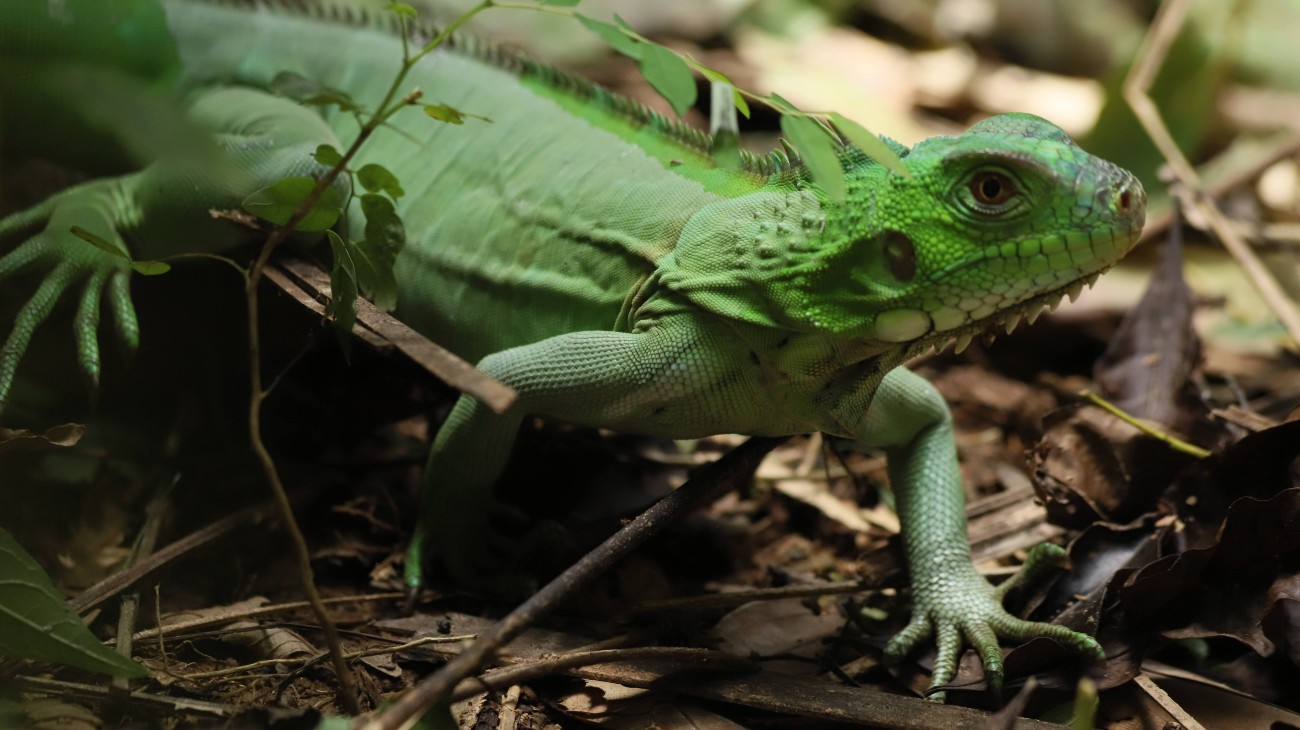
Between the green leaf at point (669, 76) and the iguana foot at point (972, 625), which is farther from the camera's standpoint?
the iguana foot at point (972, 625)

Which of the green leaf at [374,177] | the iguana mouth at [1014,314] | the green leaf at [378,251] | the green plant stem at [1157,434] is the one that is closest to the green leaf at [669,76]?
the green leaf at [374,177]

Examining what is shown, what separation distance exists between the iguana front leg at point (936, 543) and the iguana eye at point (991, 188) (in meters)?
1.02

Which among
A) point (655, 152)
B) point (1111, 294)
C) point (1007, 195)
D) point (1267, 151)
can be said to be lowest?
point (655, 152)

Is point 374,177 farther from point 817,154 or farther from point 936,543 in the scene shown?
point 936,543

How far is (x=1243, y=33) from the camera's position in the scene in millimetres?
7355

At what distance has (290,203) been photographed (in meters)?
3.07

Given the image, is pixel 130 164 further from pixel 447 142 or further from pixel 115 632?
pixel 115 632

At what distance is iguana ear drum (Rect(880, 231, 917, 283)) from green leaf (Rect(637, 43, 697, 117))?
0.80 m

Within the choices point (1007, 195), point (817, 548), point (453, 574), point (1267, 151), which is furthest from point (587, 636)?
point (1267, 151)

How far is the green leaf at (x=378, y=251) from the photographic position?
3.27 meters

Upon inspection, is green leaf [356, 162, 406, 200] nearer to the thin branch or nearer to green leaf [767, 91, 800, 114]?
green leaf [767, 91, 800, 114]

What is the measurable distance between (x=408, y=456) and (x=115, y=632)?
149cm

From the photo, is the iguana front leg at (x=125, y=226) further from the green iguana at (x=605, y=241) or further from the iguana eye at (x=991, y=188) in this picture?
the iguana eye at (x=991, y=188)

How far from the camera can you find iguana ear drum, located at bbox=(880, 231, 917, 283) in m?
3.13
